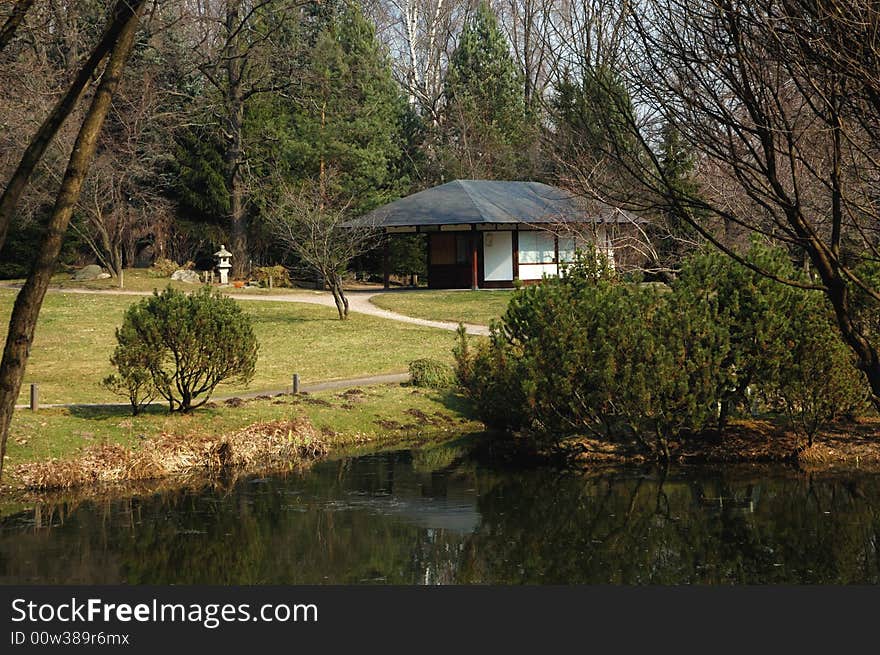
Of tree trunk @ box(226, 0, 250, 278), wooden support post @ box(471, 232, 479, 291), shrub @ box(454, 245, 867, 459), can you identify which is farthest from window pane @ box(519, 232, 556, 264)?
shrub @ box(454, 245, 867, 459)

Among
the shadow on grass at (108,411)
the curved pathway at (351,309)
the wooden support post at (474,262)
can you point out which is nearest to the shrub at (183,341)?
the shadow on grass at (108,411)

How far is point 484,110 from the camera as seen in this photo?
54.2 meters

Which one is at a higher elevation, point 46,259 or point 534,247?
point 534,247

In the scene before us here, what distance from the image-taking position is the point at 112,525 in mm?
12750

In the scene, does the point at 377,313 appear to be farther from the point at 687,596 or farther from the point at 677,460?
the point at 687,596

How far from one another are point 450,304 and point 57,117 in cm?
2838

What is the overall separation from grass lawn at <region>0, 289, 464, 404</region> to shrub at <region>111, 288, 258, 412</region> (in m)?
3.10

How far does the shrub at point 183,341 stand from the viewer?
52.8 ft

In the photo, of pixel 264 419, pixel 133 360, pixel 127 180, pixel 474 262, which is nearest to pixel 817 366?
pixel 264 419

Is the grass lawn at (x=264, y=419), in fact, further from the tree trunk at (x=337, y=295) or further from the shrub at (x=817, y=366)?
the tree trunk at (x=337, y=295)

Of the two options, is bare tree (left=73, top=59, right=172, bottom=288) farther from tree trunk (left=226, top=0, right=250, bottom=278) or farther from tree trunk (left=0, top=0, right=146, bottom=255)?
tree trunk (left=0, top=0, right=146, bottom=255)

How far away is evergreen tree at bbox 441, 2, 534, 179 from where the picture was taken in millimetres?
52188

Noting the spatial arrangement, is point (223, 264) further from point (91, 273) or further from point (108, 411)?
point (108, 411)

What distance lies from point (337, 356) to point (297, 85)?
Answer: 20576 millimetres
